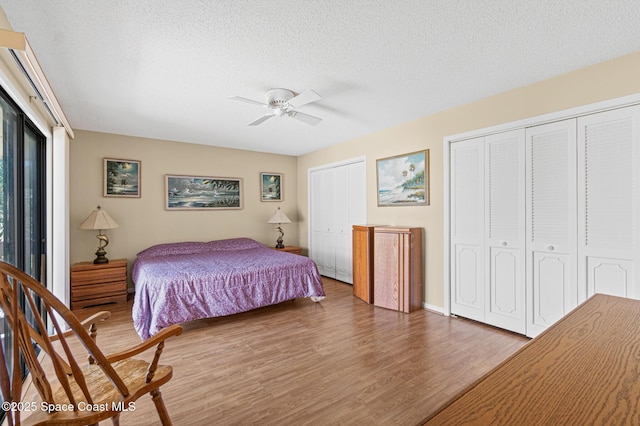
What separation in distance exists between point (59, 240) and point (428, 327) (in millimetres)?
4013

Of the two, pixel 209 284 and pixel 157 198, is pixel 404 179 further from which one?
pixel 157 198

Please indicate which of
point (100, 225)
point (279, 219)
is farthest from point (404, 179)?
point (100, 225)

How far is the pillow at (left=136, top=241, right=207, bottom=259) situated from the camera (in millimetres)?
4449

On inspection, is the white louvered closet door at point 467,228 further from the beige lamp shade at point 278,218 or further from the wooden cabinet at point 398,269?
the beige lamp shade at point 278,218

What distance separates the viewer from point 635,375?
2.51 ft

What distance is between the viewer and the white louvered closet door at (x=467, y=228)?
3248 millimetres

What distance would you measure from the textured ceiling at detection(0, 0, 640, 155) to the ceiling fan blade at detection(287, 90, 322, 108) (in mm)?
143

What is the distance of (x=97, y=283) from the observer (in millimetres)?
3941

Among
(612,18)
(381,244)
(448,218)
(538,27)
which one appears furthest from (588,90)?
(381,244)

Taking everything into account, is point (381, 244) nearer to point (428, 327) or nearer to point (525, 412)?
point (428, 327)

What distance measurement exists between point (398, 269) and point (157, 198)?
12.9 feet

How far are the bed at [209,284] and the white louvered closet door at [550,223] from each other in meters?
2.35

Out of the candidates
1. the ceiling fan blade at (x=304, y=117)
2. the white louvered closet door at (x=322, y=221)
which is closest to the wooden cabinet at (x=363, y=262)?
the white louvered closet door at (x=322, y=221)

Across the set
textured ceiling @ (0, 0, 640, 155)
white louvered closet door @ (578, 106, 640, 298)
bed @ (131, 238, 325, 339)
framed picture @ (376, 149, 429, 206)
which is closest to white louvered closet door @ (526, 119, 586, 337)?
white louvered closet door @ (578, 106, 640, 298)
